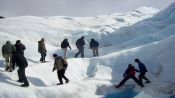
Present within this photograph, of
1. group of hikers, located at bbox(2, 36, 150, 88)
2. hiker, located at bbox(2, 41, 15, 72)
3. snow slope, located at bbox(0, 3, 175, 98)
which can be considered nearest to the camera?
group of hikers, located at bbox(2, 36, 150, 88)

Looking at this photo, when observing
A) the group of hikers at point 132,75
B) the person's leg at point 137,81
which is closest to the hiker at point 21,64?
the group of hikers at point 132,75

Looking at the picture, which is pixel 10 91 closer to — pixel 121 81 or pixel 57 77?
pixel 57 77

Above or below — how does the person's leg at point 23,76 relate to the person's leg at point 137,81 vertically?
above

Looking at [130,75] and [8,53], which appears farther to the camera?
[8,53]

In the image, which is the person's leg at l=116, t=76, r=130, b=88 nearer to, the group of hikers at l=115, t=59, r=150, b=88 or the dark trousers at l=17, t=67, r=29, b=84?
the group of hikers at l=115, t=59, r=150, b=88

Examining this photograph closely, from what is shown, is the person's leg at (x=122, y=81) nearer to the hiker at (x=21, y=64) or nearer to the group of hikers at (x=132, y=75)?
the group of hikers at (x=132, y=75)

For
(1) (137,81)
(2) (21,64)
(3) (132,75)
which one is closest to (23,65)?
(2) (21,64)

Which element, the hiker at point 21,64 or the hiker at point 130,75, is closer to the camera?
the hiker at point 21,64

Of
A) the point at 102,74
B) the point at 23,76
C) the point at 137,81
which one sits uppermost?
the point at 23,76

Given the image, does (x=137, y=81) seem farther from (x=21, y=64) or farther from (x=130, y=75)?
(x=21, y=64)

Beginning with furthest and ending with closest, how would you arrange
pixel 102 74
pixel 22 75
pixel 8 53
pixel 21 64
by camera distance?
pixel 102 74 → pixel 8 53 → pixel 22 75 → pixel 21 64

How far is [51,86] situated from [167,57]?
8.44 meters

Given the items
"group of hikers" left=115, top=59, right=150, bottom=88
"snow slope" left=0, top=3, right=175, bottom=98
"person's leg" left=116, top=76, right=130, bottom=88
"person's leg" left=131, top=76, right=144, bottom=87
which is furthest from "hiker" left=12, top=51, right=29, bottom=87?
"person's leg" left=131, top=76, right=144, bottom=87

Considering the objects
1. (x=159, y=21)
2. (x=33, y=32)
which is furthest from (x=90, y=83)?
(x=159, y=21)
